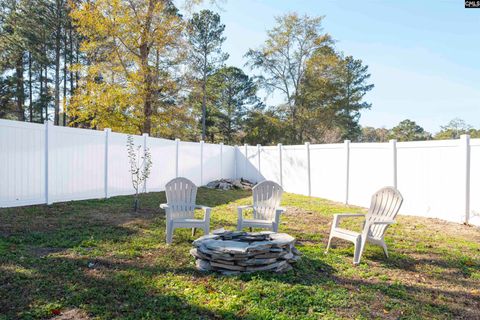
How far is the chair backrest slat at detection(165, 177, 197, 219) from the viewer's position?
5195 mm

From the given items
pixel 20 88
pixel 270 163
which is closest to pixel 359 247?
pixel 270 163

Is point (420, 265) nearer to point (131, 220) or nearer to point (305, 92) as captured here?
point (131, 220)

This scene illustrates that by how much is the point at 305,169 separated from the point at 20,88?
18.1m

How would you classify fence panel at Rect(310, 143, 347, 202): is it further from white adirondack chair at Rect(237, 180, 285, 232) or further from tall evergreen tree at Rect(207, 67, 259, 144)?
tall evergreen tree at Rect(207, 67, 259, 144)

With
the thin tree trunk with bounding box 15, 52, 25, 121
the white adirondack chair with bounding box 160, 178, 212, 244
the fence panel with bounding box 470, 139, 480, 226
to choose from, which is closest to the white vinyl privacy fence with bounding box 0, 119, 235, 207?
the white adirondack chair with bounding box 160, 178, 212, 244


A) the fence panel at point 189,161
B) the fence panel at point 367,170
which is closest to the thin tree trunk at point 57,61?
the fence panel at point 189,161

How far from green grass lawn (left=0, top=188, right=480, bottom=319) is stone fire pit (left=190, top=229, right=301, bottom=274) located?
12 cm

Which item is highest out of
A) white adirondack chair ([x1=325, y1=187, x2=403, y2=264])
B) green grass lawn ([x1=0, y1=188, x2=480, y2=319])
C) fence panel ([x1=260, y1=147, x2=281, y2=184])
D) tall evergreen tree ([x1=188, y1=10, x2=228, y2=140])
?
tall evergreen tree ([x1=188, y1=10, x2=228, y2=140])

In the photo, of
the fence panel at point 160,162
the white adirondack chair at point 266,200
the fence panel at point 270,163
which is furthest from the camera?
the fence panel at point 270,163

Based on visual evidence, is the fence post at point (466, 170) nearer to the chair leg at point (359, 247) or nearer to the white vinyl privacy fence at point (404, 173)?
the white vinyl privacy fence at point (404, 173)

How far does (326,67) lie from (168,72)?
1162cm

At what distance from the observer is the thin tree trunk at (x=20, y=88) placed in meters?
20.2

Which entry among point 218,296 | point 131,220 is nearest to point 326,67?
point 131,220

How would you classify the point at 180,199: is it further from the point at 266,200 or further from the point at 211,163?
the point at 211,163
